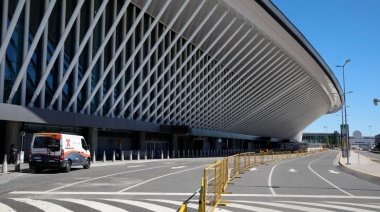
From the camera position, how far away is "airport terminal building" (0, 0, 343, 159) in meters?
28.3

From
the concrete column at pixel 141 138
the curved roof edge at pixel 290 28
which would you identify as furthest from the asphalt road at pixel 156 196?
the concrete column at pixel 141 138

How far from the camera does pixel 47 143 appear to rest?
2153 cm

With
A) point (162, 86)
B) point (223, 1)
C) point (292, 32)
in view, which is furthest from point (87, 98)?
point (292, 32)

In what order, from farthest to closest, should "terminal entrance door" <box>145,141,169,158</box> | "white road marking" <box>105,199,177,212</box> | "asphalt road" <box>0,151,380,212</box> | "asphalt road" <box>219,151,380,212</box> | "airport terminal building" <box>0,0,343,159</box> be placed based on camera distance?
"terminal entrance door" <box>145,141,169,158</box> → "airport terminal building" <box>0,0,343,159</box> → "asphalt road" <box>219,151,380,212</box> → "asphalt road" <box>0,151,380,212</box> → "white road marking" <box>105,199,177,212</box>

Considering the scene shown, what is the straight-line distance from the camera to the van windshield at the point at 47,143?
21.4 metres

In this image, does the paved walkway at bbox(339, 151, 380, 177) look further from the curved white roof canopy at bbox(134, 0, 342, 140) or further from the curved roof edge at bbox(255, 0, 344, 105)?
the curved white roof canopy at bbox(134, 0, 342, 140)

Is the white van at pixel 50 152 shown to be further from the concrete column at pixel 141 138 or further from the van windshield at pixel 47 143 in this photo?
the concrete column at pixel 141 138

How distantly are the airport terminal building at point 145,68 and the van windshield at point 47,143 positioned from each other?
12.6 feet

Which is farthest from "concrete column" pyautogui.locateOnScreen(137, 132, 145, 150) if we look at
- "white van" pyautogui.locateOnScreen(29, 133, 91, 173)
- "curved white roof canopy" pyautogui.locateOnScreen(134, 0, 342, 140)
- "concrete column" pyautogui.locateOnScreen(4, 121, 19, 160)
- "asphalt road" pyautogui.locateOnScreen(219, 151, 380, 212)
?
"asphalt road" pyautogui.locateOnScreen(219, 151, 380, 212)

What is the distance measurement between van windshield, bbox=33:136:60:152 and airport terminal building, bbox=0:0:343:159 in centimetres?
383

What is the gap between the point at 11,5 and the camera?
28.9 meters

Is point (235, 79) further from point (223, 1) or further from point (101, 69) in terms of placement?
point (101, 69)

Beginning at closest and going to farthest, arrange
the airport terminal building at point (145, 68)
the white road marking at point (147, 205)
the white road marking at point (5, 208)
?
1. the white road marking at point (5, 208)
2. the white road marking at point (147, 205)
3. the airport terminal building at point (145, 68)

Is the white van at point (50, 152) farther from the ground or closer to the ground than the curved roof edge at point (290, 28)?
closer to the ground
